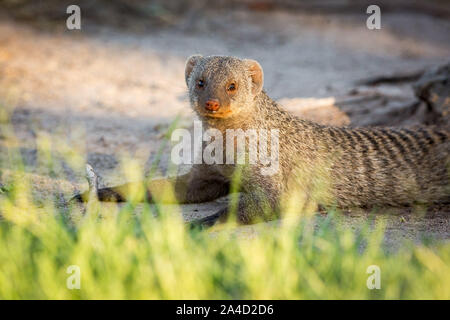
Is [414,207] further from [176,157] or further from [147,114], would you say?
[147,114]

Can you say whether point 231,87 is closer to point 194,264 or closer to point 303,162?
point 303,162

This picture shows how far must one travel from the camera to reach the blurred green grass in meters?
1.95

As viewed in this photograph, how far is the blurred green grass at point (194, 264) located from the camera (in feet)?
6.38

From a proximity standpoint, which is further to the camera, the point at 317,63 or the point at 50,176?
the point at 317,63

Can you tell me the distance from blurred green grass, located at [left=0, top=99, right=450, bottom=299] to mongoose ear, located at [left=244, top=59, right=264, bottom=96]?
934 millimetres

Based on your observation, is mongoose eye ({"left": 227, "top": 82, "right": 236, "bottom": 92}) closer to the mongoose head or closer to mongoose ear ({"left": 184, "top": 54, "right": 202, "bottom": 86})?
the mongoose head

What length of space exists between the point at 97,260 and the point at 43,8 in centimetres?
538

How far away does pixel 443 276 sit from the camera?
1.99 meters

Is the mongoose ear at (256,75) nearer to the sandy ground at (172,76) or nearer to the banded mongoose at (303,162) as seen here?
the banded mongoose at (303,162)

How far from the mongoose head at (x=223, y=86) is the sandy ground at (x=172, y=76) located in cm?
62

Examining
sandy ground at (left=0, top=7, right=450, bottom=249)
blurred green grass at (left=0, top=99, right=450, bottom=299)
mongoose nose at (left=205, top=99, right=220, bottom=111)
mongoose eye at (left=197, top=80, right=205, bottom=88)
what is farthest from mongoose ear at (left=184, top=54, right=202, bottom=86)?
blurred green grass at (left=0, top=99, right=450, bottom=299)

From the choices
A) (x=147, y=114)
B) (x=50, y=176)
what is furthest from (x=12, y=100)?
(x=50, y=176)

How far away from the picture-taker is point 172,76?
18.8 feet
